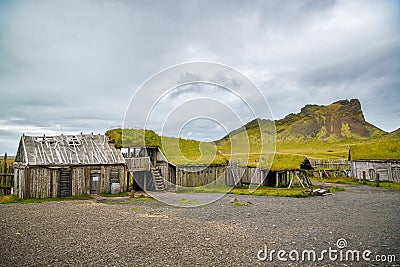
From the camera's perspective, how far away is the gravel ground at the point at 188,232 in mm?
9703

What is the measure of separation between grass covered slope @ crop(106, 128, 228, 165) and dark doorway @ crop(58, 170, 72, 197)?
6.17m

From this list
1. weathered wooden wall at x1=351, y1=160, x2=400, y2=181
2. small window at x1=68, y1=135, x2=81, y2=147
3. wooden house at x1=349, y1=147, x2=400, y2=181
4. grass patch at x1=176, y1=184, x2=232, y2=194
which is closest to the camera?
small window at x1=68, y1=135, x2=81, y2=147

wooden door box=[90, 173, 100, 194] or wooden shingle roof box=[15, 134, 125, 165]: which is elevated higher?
wooden shingle roof box=[15, 134, 125, 165]

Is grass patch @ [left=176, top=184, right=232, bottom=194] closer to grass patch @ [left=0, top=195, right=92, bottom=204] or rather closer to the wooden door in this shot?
the wooden door

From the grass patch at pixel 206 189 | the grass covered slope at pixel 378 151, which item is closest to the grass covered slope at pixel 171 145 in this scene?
the grass patch at pixel 206 189

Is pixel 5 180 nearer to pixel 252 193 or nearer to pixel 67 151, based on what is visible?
pixel 67 151

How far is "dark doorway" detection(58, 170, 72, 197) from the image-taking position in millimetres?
25703

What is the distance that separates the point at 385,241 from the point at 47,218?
1626cm

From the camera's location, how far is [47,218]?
1642cm

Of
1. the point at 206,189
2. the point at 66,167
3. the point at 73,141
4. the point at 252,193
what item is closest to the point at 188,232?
the point at 252,193

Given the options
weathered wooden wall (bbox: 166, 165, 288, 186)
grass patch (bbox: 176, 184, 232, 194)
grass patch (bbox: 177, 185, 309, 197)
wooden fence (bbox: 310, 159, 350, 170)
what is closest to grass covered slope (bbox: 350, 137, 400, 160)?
wooden fence (bbox: 310, 159, 350, 170)

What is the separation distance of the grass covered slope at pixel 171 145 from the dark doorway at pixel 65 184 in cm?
617

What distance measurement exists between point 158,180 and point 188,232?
18.0m

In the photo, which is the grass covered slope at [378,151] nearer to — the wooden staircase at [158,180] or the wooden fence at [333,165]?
the wooden fence at [333,165]
